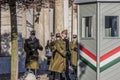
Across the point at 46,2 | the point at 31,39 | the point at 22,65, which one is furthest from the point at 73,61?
the point at 46,2

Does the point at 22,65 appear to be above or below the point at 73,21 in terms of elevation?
below

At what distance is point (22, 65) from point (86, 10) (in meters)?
9.90

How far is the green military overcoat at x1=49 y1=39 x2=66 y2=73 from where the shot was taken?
56.8ft

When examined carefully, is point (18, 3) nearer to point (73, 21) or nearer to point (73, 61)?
point (73, 61)

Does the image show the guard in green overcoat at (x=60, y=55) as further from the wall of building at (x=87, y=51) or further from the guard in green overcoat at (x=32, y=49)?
the wall of building at (x=87, y=51)

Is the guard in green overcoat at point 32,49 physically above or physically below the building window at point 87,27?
below

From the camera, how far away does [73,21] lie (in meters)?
28.0

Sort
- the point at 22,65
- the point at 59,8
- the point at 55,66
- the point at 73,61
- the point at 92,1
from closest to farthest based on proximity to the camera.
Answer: the point at 92,1 → the point at 55,66 → the point at 73,61 → the point at 22,65 → the point at 59,8

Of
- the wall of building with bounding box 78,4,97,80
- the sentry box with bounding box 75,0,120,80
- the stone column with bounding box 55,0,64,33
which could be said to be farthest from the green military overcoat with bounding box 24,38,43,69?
the stone column with bounding box 55,0,64,33

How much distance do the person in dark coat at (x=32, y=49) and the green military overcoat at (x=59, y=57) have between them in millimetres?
858

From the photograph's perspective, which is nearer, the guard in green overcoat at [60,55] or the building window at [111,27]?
the building window at [111,27]

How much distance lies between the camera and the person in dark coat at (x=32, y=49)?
18406 mm

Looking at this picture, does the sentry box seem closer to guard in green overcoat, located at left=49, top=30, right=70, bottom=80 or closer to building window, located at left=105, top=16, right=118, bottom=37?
building window, located at left=105, top=16, right=118, bottom=37

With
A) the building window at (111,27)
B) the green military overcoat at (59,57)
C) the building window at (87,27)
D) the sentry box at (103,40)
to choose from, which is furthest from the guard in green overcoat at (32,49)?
the building window at (111,27)
